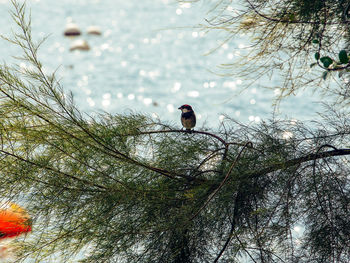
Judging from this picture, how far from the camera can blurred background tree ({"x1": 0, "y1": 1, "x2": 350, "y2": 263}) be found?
1724 millimetres

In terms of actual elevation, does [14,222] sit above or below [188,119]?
below

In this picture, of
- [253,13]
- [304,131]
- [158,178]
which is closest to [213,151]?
[158,178]

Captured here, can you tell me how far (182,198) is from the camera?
179cm

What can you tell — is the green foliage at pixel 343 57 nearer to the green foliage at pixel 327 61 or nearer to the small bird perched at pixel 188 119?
the green foliage at pixel 327 61

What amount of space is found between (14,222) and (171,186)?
2.37 ft

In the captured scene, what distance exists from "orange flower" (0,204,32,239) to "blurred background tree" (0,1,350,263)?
0.05m

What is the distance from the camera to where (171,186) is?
192 cm

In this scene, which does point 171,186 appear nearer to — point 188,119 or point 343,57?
point 188,119

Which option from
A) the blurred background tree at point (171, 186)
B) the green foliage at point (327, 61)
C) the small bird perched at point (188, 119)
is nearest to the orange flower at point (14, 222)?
the blurred background tree at point (171, 186)

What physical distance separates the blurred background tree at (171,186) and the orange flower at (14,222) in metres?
0.05

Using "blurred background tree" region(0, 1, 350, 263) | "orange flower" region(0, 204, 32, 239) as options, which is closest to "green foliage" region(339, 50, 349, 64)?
"blurred background tree" region(0, 1, 350, 263)

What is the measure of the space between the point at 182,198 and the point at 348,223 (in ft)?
2.51

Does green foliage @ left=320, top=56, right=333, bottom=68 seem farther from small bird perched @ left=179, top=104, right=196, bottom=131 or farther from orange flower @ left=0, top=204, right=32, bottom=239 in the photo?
orange flower @ left=0, top=204, right=32, bottom=239

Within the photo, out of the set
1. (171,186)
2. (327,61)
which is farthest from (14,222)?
(327,61)
